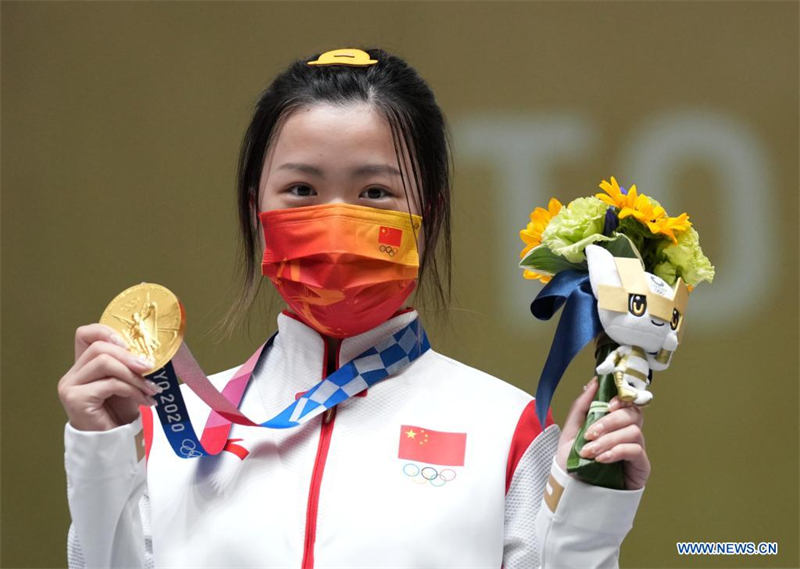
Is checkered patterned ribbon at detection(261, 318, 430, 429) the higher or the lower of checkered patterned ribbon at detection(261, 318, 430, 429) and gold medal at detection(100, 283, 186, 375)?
the lower

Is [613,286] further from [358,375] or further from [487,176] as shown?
[487,176]

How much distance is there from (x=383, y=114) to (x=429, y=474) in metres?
0.58

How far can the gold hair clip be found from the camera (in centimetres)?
209

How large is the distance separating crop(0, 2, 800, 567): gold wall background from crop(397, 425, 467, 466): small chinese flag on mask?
1331 millimetres

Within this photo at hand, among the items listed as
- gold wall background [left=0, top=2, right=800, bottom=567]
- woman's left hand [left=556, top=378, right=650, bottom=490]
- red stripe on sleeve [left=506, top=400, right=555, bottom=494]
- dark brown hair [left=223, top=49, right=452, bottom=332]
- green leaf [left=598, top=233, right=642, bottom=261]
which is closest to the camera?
woman's left hand [left=556, top=378, right=650, bottom=490]

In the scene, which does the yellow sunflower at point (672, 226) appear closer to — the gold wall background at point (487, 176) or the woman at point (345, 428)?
the woman at point (345, 428)

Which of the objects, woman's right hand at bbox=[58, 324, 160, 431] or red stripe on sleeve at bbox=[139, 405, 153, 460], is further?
red stripe on sleeve at bbox=[139, 405, 153, 460]

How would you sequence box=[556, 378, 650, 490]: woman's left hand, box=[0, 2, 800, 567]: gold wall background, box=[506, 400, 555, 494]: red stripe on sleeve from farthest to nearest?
1. box=[0, 2, 800, 567]: gold wall background
2. box=[506, 400, 555, 494]: red stripe on sleeve
3. box=[556, 378, 650, 490]: woman's left hand

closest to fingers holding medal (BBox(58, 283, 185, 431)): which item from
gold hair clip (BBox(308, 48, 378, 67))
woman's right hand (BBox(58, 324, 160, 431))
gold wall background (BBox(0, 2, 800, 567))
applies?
woman's right hand (BBox(58, 324, 160, 431))

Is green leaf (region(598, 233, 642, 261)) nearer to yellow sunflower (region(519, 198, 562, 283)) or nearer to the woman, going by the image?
yellow sunflower (region(519, 198, 562, 283))

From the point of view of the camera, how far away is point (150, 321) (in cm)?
182

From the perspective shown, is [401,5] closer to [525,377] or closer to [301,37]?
[301,37]

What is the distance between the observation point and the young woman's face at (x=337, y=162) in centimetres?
195

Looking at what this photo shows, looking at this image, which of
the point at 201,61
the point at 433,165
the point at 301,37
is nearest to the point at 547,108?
the point at 301,37
